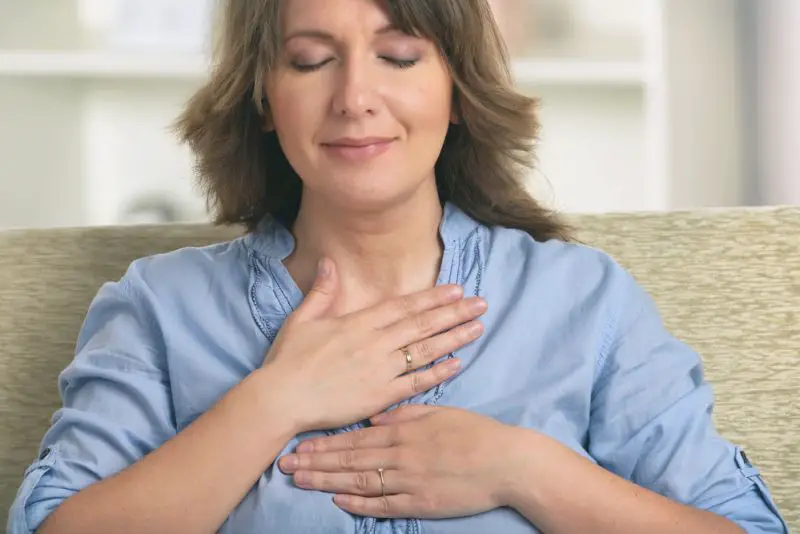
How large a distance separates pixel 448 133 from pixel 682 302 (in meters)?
0.39

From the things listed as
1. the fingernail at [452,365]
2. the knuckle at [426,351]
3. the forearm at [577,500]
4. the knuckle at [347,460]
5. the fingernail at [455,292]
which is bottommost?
the forearm at [577,500]

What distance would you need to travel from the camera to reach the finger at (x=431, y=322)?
48.3 inches

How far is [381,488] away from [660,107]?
1.78 m

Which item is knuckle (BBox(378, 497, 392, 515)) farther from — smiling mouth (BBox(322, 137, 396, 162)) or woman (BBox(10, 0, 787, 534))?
smiling mouth (BBox(322, 137, 396, 162))

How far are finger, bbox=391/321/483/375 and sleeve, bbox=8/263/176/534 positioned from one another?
277 mm

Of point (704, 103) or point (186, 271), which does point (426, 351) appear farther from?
point (704, 103)

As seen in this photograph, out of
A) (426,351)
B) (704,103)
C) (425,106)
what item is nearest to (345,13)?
(425,106)

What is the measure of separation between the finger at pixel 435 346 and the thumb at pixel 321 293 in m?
0.11

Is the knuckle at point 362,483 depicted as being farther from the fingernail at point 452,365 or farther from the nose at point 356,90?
the nose at point 356,90

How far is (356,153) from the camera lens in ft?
3.91

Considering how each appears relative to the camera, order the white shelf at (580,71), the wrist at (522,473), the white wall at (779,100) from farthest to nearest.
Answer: the white shelf at (580,71), the white wall at (779,100), the wrist at (522,473)

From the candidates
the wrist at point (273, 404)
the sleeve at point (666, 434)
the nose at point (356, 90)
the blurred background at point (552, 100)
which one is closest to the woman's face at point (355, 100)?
the nose at point (356, 90)

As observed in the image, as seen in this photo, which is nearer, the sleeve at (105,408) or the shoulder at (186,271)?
the sleeve at (105,408)

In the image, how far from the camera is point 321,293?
127 cm
